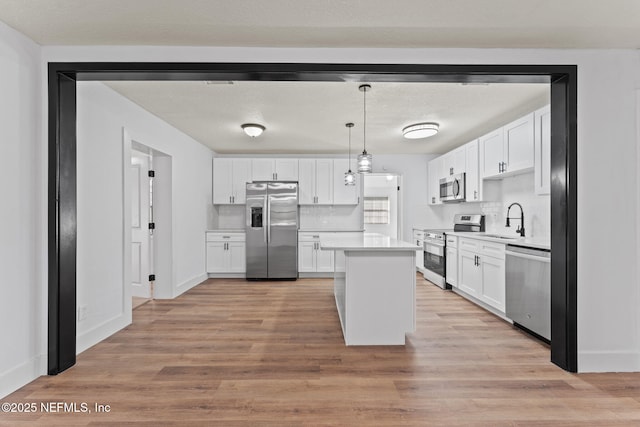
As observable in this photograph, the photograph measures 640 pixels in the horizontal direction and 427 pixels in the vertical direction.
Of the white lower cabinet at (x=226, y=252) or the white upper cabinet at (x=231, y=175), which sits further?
the white upper cabinet at (x=231, y=175)

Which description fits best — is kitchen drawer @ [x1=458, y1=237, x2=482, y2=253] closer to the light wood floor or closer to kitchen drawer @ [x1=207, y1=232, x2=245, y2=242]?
the light wood floor

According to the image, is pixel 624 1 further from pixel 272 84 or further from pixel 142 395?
pixel 142 395

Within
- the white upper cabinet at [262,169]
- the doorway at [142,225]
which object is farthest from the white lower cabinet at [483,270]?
the doorway at [142,225]

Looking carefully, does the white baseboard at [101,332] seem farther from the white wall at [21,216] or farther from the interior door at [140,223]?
the interior door at [140,223]

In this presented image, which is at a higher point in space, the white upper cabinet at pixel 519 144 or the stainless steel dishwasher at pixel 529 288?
the white upper cabinet at pixel 519 144

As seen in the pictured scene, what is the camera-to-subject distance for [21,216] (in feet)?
7.37

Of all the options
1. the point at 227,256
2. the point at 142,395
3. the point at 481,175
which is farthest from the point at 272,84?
the point at 227,256

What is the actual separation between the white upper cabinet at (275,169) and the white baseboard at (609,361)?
4848mm

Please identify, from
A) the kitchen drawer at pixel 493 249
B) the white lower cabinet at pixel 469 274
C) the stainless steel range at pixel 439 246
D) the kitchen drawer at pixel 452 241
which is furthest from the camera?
the stainless steel range at pixel 439 246

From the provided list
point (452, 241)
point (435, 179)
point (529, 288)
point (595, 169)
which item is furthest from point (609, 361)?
point (435, 179)

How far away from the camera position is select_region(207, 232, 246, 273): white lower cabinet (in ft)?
19.7

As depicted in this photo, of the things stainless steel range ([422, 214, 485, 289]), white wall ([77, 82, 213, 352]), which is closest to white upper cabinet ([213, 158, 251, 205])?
white wall ([77, 82, 213, 352])

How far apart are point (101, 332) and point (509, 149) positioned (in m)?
4.75

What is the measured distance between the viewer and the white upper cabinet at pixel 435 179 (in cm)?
613
